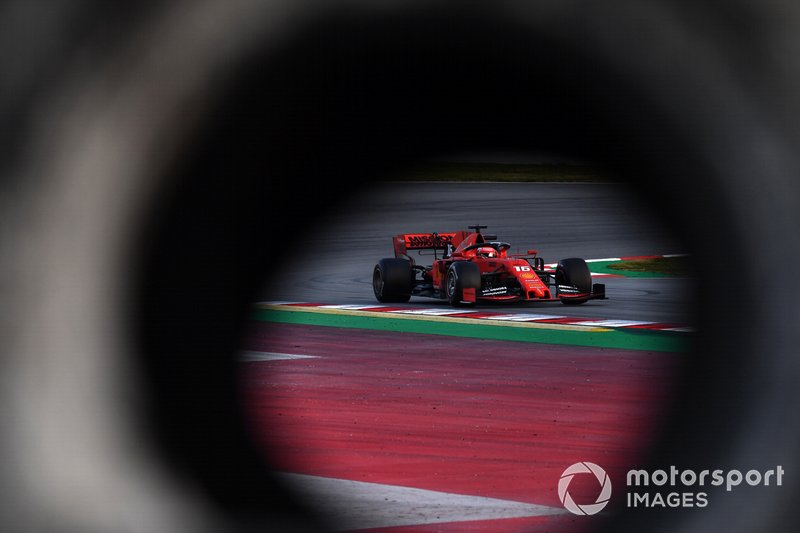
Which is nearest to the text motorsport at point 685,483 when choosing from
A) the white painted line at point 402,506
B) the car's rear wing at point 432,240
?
the white painted line at point 402,506

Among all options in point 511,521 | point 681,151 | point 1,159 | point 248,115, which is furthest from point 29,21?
point 511,521

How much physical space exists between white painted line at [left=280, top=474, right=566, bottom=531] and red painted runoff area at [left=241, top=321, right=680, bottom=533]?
114 millimetres

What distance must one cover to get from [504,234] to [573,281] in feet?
44.4

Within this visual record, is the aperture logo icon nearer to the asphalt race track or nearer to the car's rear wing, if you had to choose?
the asphalt race track

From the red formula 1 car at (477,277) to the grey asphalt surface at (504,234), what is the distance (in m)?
0.23

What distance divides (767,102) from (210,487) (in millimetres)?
1018

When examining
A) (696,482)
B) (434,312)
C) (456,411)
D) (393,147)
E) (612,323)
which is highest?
(393,147)

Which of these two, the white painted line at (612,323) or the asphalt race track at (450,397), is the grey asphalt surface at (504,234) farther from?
the white painted line at (612,323)

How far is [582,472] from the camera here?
709cm

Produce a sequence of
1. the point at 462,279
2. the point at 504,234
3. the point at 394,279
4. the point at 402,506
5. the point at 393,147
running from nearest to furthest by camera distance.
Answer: the point at 393,147 < the point at 402,506 < the point at 462,279 < the point at 394,279 < the point at 504,234

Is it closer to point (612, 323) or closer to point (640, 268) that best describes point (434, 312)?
point (612, 323)

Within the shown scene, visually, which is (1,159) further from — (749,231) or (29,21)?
(749,231)

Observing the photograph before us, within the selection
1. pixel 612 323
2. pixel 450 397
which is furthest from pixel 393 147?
pixel 612 323

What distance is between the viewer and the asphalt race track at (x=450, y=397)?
571 centimetres
